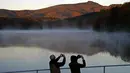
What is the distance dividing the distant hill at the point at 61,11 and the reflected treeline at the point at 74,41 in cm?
42

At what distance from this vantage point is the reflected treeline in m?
7.70

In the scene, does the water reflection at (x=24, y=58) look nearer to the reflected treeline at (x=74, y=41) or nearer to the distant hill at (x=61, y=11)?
the reflected treeline at (x=74, y=41)

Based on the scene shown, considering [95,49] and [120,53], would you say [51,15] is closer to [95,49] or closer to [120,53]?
[95,49]

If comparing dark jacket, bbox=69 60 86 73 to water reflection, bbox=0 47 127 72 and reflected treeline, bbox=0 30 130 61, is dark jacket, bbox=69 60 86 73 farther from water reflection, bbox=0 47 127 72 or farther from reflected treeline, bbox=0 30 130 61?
water reflection, bbox=0 47 127 72

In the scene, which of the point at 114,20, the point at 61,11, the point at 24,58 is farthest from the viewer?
the point at 114,20

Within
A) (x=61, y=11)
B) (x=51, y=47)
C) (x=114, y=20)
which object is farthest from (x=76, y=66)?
(x=114, y=20)

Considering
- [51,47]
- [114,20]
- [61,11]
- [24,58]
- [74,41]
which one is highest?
[61,11]

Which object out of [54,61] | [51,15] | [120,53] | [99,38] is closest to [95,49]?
[99,38]

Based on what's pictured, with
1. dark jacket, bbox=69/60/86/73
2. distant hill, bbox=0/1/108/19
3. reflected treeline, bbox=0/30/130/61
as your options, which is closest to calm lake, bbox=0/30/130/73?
reflected treeline, bbox=0/30/130/61

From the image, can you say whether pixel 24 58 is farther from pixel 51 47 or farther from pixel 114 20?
pixel 114 20

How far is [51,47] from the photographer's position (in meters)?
8.08

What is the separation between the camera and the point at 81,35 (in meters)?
8.18

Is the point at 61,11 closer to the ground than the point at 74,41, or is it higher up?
higher up

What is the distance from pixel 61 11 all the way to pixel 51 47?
3.15 feet
